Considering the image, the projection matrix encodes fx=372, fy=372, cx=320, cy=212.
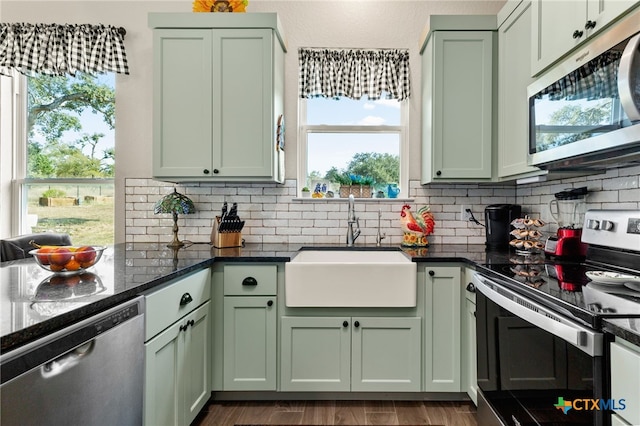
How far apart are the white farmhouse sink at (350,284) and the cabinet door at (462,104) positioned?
0.82 metres

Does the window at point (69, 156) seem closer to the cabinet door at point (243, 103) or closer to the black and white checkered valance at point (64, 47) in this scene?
the black and white checkered valance at point (64, 47)

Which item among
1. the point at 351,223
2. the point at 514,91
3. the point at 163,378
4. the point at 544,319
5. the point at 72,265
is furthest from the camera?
the point at 351,223

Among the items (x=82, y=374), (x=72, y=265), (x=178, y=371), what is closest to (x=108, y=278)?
(x=72, y=265)

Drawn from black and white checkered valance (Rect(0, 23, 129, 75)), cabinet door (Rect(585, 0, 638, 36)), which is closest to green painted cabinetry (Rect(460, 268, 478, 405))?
cabinet door (Rect(585, 0, 638, 36))

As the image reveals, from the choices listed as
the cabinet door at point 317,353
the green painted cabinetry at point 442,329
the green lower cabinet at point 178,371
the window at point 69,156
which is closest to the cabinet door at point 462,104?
the green painted cabinetry at point 442,329

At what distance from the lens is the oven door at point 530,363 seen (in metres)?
1.00

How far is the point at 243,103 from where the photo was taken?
2463 mm

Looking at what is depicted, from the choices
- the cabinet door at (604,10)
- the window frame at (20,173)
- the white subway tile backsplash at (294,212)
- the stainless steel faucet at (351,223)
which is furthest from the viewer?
the window frame at (20,173)

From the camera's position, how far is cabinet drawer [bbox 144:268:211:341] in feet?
4.69

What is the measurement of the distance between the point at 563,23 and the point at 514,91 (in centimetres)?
59

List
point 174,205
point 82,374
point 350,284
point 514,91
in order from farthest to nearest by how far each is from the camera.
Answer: point 174,205 < point 514,91 < point 350,284 < point 82,374

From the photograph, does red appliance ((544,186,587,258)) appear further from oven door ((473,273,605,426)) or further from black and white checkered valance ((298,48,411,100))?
black and white checkered valance ((298,48,411,100))

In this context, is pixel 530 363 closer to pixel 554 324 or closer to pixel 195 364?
pixel 554 324

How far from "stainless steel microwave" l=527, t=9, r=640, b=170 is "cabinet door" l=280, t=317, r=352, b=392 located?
4.57 ft
